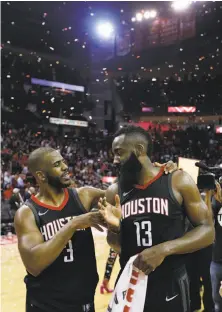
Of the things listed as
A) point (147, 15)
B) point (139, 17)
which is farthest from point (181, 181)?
point (139, 17)

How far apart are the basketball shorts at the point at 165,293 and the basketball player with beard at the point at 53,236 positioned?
1.49 ft

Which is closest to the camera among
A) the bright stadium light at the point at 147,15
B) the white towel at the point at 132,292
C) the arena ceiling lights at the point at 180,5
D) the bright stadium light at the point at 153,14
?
the white towel at the point at 132,292

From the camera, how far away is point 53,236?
76.3 inches

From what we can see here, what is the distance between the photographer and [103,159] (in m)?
18.1

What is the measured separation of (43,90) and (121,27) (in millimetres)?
5608

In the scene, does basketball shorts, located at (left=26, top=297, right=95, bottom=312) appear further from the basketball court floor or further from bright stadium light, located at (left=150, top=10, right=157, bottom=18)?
bright stadium light, located at (left=150, top=10, right=157, bottom=18)

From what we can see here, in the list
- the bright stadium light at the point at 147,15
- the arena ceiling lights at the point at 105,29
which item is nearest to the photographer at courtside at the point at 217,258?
the bright stadium light at the point at 147,15

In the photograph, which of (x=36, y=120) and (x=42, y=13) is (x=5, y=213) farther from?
(x=42, y=13)

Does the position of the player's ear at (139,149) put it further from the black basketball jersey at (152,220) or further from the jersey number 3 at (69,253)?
the jersey number 3 at (69,253)

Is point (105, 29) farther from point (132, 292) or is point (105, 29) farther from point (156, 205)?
point (132, 292)

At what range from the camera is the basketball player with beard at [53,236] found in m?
2.07

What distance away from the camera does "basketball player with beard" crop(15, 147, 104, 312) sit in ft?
6.79

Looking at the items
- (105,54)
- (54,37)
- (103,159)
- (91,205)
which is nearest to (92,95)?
(105,54)

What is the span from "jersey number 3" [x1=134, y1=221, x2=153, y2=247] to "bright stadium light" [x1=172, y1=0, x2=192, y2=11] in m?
16.9
